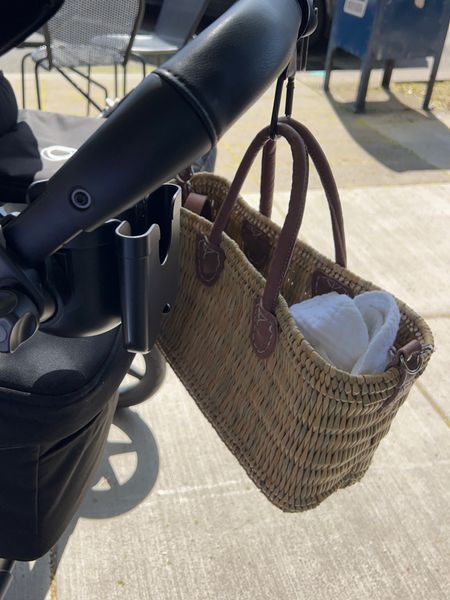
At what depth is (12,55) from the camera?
21.0ft

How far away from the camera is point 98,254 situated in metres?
0.73

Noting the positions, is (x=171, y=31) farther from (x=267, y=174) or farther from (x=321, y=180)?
(x=321, y=180)

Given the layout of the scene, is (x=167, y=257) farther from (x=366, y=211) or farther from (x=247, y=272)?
(x=366, y=211)

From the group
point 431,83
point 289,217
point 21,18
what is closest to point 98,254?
point 289,217

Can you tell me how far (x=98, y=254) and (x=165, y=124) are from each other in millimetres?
205

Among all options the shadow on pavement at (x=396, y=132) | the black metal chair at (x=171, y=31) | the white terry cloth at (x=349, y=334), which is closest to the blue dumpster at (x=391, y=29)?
the shadow on pavement at (x=396, y=132)

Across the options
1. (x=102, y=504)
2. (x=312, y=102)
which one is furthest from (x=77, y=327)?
(x=312, y=102)

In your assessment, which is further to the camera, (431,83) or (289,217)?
(431,83)

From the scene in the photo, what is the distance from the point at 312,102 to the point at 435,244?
7.92 ft

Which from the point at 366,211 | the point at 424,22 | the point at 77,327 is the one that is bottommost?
the point at 366,211

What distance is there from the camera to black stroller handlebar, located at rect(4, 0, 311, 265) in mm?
587

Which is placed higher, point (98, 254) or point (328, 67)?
point (98, 254)

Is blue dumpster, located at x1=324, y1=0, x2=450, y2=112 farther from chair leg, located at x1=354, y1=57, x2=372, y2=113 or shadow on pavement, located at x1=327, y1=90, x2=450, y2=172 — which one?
shadow on pavement, located at x1=327, y1=90, x2=450, y2=172

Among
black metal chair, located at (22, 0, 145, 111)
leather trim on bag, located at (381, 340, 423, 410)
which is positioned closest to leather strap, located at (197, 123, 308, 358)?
Result: leather trim on bag, located at (381, 340, 423, 410)
